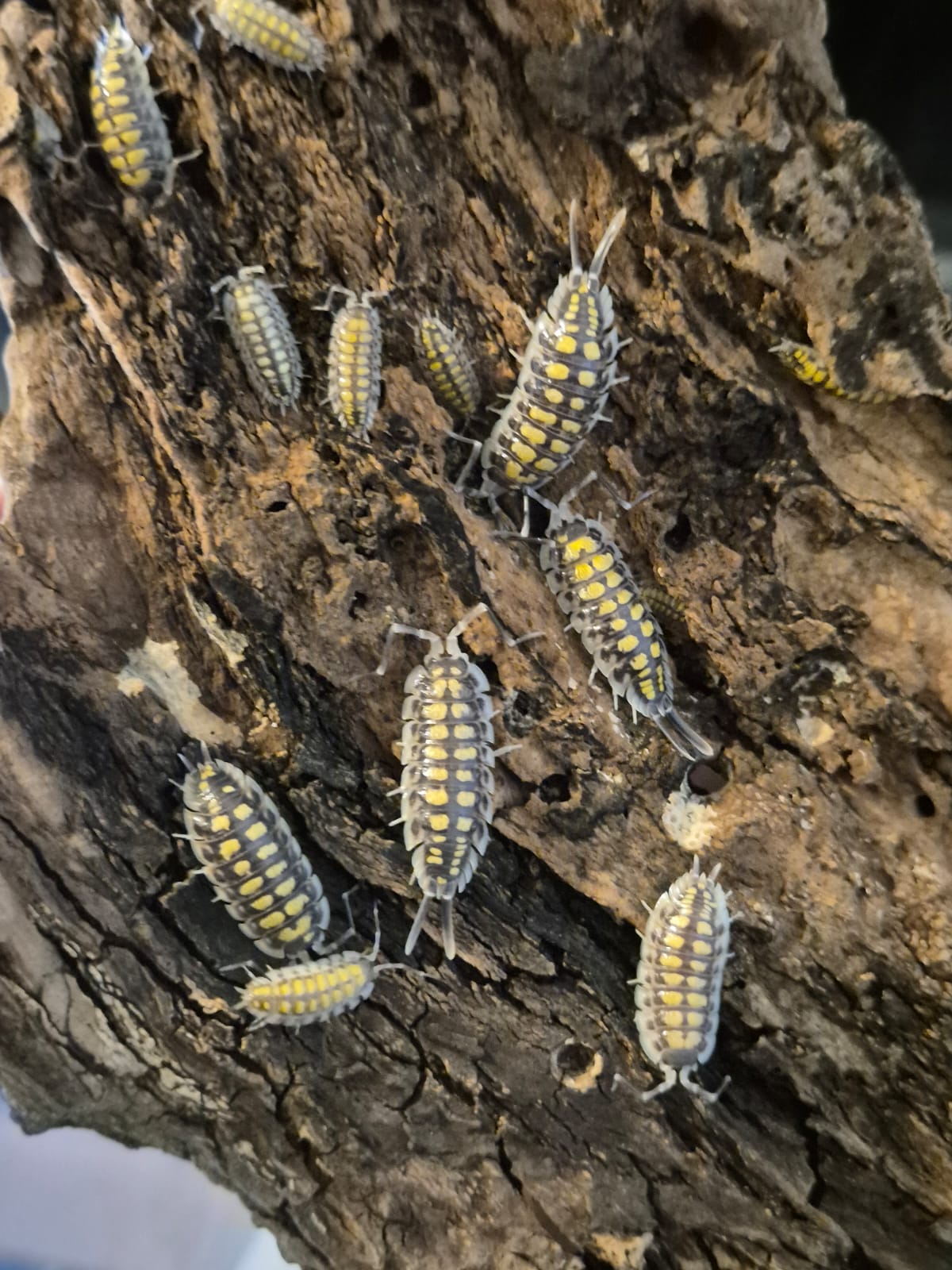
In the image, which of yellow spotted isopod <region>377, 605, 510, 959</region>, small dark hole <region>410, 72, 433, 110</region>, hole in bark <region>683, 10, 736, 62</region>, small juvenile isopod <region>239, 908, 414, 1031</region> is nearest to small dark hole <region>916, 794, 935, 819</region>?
yellow spotted isopod <region>377, 605, 510, 959</region>

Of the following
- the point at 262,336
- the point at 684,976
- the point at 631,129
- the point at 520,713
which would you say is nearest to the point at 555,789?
the point at 520,713

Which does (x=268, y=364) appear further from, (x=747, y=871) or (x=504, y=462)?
(x=747, y=871)

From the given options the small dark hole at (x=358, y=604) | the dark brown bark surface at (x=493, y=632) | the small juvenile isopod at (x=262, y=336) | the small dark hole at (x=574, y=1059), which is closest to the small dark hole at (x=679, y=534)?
the dark brown bark surface at (x=493, y=632)

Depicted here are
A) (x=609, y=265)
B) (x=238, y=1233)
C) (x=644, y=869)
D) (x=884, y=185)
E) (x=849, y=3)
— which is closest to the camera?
(x=884, y=185)

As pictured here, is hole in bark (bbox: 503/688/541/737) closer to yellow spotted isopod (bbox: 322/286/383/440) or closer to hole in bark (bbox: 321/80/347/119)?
yellow spotted isopod (bbox: 322/286/383/440)

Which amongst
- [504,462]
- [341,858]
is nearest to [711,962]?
[341,858]

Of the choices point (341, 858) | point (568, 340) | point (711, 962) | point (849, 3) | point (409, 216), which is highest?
point (849, 3)
